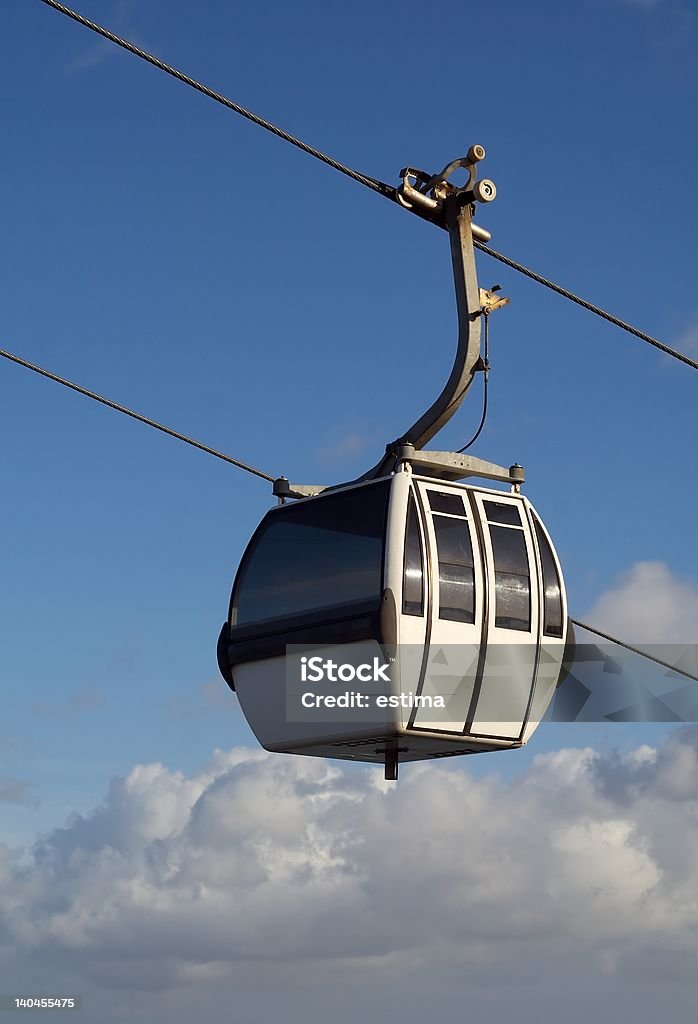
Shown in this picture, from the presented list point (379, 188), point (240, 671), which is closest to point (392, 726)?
point (240, 671)

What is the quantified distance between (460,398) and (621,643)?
417 centimetres

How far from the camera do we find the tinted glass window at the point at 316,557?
13086mm

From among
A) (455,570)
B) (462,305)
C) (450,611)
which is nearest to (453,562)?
(455,570)

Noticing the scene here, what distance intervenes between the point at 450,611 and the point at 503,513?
1.14m

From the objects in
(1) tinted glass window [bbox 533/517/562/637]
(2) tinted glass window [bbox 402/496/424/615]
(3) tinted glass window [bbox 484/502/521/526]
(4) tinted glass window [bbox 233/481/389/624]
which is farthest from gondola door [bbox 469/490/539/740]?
(4) tinted glass window [bbox 233/481/389/624]

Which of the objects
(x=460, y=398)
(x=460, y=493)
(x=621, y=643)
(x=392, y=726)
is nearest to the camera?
(x=392, y=726)

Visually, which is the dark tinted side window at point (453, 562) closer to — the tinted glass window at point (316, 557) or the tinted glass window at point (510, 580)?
the tinted glass window at point (510, 580)

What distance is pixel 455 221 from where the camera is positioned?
14.8m

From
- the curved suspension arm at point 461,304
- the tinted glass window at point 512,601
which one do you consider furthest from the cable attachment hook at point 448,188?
the tinted glass window at point 512,601

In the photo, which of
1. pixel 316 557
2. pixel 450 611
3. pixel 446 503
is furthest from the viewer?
pixel 316 557

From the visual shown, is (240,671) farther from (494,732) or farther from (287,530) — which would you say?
(494,732)

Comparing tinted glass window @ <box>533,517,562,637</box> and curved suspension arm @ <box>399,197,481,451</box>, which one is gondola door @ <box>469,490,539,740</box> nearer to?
tinted glass window @ <box>533,517,562,637</box>

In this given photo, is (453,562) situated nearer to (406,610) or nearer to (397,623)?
(406,610)

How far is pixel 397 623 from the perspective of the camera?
1273cm
